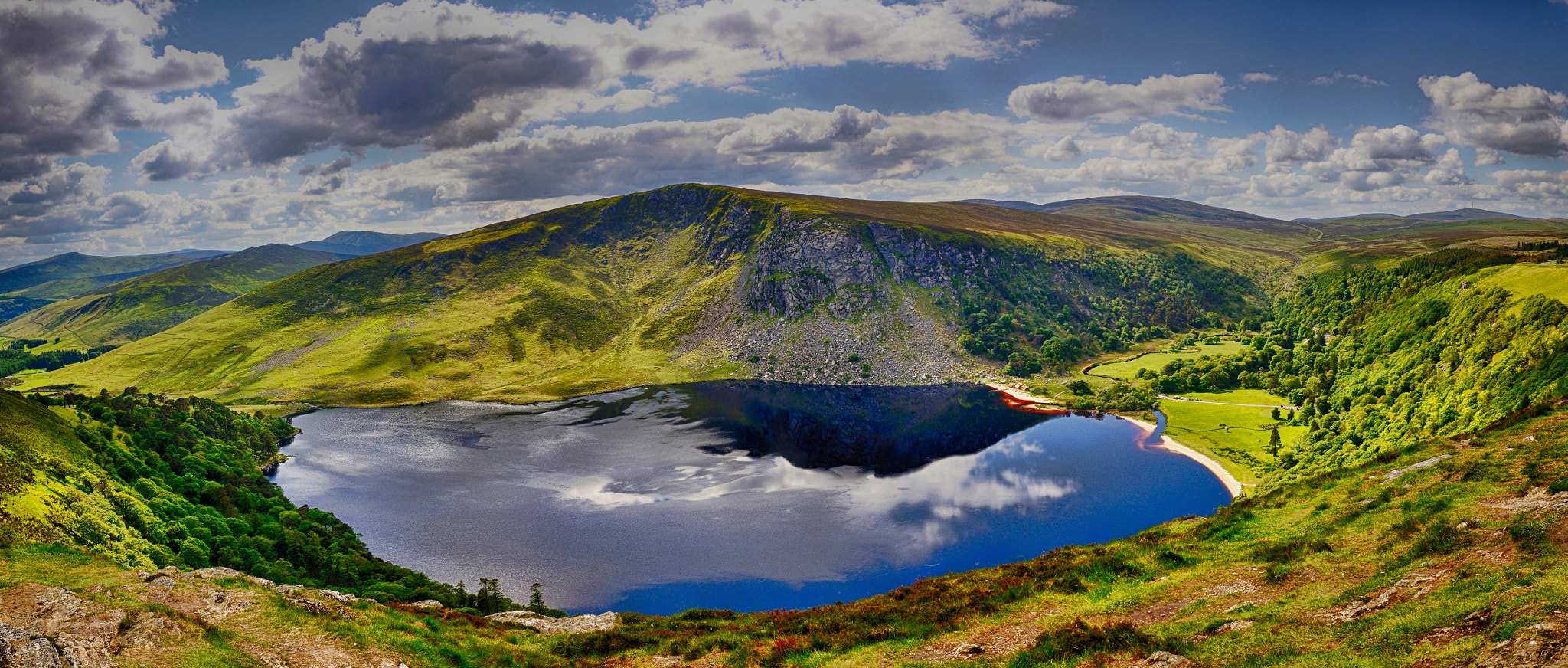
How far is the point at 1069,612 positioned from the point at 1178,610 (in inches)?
155

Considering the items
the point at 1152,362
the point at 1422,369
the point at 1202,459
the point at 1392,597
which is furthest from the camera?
the point at 1152,362

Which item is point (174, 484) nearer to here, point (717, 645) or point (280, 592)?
point (280, 592)

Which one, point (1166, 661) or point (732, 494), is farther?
point (732, 494)

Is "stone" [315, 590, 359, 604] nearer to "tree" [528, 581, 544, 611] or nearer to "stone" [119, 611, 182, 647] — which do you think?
"stone" [119, 611, 182, 647]

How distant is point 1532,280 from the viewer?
70875 mm

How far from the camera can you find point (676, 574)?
234ft

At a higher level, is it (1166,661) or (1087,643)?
(1166,661)

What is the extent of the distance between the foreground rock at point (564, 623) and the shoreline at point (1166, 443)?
88.1 m

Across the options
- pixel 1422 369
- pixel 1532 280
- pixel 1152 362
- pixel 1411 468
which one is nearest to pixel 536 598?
pixel 1411 468

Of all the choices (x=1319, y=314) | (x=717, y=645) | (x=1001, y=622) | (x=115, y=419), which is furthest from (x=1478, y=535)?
(x=1319, y=314)

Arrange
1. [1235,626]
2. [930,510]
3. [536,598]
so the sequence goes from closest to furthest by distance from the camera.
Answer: [1235,626] → [536,598] → [930,510]

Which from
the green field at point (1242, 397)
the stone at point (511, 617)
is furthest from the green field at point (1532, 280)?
the stone at point (511, 617)

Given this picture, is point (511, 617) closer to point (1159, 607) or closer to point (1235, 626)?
point (1159, 607)

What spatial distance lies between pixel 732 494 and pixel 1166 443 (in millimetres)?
80538
